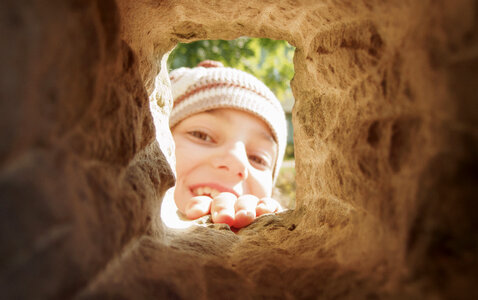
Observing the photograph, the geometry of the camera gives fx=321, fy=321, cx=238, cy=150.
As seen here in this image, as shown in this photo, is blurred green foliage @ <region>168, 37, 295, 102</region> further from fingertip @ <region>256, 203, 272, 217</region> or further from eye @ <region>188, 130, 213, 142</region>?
fingertip @ <region>256, 203, 272, 217</region>

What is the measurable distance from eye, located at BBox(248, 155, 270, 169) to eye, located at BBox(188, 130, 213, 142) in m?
0.23

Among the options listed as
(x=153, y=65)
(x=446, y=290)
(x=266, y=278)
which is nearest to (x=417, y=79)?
(x=446, y=290)

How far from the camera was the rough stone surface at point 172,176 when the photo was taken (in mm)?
334

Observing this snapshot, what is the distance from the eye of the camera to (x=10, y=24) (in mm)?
319

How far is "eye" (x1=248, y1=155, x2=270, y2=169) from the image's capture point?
5.18ft

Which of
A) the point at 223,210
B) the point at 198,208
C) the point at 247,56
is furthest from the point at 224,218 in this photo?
the point at 247,56

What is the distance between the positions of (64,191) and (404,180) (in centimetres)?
42

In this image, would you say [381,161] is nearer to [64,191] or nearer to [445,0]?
[445,0]

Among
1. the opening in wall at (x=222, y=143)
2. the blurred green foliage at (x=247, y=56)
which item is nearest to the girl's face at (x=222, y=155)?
the opening in wall at (x=222, y=143)

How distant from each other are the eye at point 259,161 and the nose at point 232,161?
0.16 metres

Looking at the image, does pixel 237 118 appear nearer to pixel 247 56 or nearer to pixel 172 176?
pixel 172 176

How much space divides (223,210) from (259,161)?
594 mm

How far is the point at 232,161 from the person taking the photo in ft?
4.49

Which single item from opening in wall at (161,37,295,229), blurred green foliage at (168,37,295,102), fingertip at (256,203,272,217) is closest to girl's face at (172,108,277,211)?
opening in wall at (161,37,295,229)
